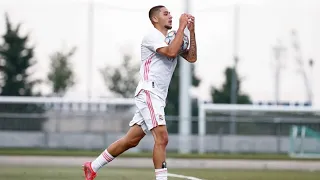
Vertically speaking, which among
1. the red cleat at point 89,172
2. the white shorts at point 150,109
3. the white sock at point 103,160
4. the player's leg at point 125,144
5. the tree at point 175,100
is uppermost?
the white shorts at point 150,109

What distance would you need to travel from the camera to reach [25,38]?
2425 inches

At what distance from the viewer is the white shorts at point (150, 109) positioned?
34.0 feet

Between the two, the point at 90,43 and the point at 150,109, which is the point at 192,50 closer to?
the point at 150,109

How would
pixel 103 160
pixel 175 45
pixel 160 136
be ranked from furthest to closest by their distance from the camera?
pixel 103 160, pixel 160 136, pixel 175 45

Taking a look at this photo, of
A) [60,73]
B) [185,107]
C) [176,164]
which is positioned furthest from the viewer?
[60,73]

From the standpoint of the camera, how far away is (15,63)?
201 feet

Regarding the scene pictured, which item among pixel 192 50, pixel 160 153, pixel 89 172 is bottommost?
pixel 89 172

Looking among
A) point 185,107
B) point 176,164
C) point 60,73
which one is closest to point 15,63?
point 60,73

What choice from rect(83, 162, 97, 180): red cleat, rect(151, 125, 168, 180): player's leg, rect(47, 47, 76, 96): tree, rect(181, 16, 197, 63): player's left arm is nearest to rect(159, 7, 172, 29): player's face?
rect(181, 16, 197, 63): player's left arm

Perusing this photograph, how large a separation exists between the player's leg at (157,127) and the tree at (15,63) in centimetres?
4821

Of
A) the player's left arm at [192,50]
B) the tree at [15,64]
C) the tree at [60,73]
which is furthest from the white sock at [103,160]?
the tree at [60,73]

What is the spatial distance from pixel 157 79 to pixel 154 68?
0.41 feet

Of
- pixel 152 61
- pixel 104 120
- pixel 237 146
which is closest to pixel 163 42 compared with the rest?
pixel 152 61

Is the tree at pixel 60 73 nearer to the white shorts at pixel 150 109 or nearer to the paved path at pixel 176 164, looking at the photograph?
the paved path at pixel 176 164
